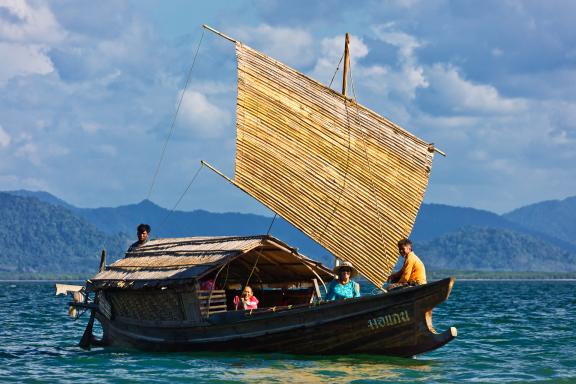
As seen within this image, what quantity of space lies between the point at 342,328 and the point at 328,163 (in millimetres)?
5452

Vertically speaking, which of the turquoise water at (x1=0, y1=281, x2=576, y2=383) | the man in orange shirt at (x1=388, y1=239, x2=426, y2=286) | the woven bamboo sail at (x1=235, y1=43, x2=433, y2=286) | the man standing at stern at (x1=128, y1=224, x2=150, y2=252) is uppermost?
the woven bamboo sail at (x1=235, y1=43, x2=433, y2=286)

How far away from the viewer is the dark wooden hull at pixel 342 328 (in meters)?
22.3

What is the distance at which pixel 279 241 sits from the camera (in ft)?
80.1

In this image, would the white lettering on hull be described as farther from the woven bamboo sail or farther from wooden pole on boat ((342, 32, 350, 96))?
wooden pole on boat ((342, 32, 350, 96))

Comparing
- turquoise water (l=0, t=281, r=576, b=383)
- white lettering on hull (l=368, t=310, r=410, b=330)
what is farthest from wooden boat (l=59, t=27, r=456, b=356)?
white lettering on hull (l=368, t=310, r=410, b=330)

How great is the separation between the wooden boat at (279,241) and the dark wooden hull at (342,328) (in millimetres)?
31

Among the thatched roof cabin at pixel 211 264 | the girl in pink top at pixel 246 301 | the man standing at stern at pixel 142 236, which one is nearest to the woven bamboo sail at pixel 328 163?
the thatched roof cabin at pixel 211 264

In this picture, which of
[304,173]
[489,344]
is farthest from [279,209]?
[489,344]

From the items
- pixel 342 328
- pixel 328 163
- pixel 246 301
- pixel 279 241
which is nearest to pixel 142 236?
pixel 246 301

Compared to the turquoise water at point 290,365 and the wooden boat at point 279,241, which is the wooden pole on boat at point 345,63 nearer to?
the wooden boat at point 279,241

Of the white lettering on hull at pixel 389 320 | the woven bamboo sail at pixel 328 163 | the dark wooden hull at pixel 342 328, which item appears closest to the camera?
the dark wooden hull at pixel 342 328

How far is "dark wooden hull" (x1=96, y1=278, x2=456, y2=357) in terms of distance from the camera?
2230 centimetres

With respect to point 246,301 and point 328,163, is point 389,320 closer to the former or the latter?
point 246,301

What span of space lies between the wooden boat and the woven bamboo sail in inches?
1.1
